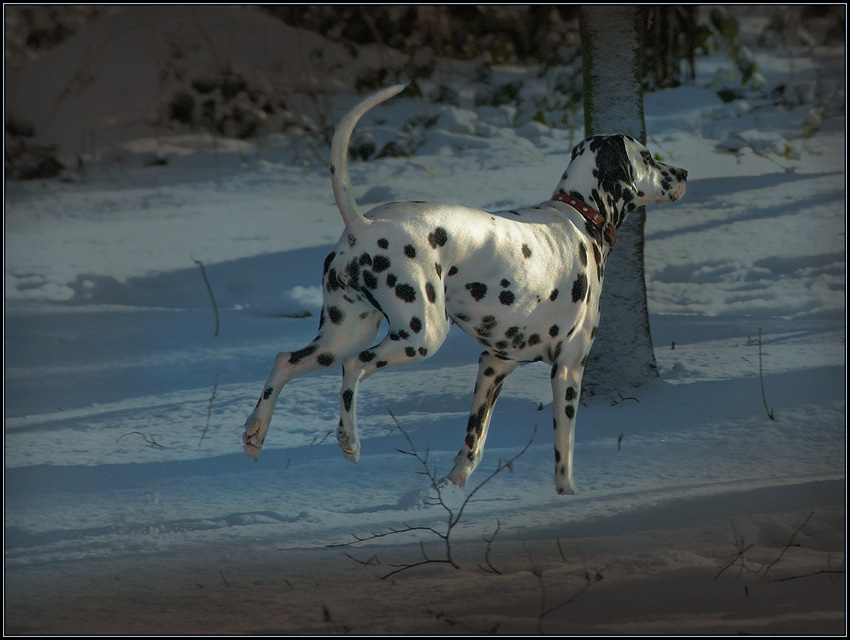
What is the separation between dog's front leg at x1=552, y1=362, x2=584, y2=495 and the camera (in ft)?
13.1

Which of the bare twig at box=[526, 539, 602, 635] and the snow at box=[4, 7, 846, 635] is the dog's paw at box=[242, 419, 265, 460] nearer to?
the snow at box=[4, 7, 846, 635]

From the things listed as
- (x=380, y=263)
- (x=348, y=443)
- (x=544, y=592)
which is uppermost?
(x=380, y=263)

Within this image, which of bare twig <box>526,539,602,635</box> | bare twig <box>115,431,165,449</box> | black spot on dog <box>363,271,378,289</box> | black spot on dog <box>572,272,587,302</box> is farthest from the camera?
bare twig <box>115,431,165,449</box>

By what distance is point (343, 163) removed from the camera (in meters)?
3.64

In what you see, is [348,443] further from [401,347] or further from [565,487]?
[565,487]

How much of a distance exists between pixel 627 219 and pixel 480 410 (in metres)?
1.52

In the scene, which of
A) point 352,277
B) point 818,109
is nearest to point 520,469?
point 352,277

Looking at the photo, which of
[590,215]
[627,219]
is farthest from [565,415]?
[627,219]

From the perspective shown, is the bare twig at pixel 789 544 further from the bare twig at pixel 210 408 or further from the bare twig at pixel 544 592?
the bare twig at pixel 210 408

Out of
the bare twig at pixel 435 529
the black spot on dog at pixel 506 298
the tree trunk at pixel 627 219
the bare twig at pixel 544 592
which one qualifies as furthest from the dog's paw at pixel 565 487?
the tree trunk at pixel 627 219

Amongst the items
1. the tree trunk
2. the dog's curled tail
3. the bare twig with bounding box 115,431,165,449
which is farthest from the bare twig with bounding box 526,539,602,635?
the bare twig with bounding box 115,431,165,449

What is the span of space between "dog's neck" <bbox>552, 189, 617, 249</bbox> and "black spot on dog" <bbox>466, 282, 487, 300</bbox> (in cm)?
67

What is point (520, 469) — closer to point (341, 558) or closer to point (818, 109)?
point (341, 558)

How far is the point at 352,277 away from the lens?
3586 millimetres
